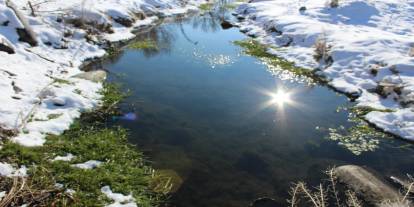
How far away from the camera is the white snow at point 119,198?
904 cm

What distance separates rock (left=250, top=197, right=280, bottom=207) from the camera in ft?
32.3

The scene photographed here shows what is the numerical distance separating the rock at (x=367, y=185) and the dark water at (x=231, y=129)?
770mm

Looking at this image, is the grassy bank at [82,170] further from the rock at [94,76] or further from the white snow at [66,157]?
the rock at [94,76]

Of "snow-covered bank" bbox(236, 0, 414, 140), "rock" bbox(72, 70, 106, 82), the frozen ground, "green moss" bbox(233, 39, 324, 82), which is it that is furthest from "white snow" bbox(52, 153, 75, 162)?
"green moss" bbox(233, 39, 324, 82)

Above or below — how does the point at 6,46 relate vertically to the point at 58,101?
above

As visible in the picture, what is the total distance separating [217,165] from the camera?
11.4m

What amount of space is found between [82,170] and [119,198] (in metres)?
1.34

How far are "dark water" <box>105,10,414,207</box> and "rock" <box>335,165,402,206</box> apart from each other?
770 millimetres

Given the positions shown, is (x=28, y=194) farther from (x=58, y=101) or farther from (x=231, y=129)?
(x=231, y=129)

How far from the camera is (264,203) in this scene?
993cm

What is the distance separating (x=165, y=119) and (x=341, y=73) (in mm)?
9214

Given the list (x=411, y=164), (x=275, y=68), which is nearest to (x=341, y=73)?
(x=275, y=68)

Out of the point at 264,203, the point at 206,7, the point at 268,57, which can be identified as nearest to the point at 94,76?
the point at 264,203

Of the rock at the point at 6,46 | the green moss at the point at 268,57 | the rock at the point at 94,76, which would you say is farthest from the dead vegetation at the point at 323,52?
the rock at the point at 6,46
